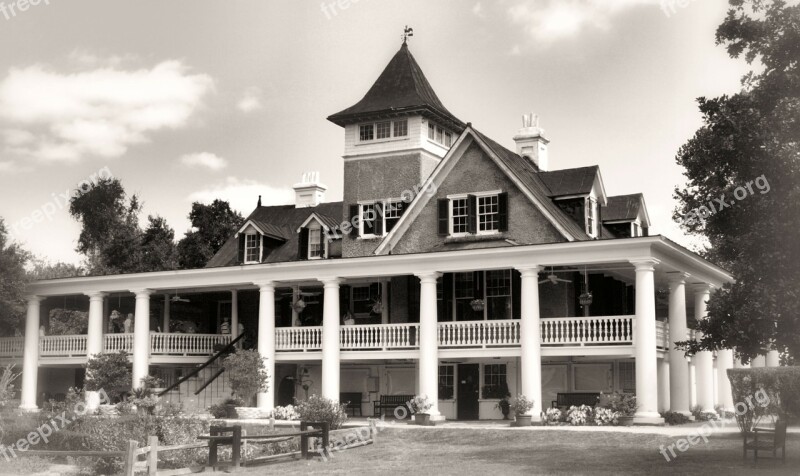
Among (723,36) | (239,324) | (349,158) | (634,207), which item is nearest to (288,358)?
(239,324)

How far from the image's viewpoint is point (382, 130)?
40.1 metres

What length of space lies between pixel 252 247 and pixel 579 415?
17675 mm

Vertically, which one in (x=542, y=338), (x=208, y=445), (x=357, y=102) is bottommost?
(x=208, y=445)

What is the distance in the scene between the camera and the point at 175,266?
209 ft

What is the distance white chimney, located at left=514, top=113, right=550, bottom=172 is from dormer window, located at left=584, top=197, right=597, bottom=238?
578 centimetres

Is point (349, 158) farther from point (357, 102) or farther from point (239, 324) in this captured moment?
point (239, 324)

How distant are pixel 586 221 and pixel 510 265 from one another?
4.57m

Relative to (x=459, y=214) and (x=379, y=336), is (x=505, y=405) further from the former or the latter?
(x=459, y=214)

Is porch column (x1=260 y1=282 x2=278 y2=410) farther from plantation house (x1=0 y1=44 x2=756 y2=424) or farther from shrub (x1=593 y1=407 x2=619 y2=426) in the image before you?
shrub (x1=593 y1=407 x2=619 y2=426)

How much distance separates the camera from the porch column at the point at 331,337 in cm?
3481

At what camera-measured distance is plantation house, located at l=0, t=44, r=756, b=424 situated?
3209 cm

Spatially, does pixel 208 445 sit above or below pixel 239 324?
below

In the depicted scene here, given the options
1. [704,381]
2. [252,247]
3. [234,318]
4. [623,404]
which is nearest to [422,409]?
[623,404]

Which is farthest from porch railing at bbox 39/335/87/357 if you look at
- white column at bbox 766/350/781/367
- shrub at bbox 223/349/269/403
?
white column at bbox 766/350/781/367
